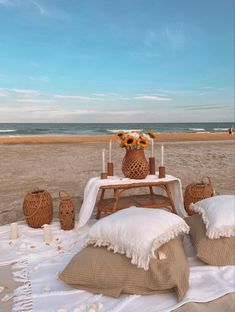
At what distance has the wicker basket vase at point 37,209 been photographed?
430 cm

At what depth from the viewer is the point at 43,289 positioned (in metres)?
2.62

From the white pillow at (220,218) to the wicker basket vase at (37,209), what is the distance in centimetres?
223

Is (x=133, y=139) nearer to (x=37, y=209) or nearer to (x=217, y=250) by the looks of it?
(x=37, y=209)

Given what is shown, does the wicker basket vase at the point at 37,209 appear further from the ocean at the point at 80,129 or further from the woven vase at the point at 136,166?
the ocean at the point at 80,129

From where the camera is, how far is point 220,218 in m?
2.79

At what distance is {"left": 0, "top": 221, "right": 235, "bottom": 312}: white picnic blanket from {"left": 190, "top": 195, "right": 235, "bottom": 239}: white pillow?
1.04 ft

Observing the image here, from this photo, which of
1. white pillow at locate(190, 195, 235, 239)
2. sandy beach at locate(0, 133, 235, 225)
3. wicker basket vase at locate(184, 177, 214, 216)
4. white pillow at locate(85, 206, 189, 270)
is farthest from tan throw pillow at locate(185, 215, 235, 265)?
sandy beach at locate(0, 133, 235, 225)

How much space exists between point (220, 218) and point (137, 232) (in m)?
0.76

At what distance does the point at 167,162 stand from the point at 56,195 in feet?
16.9

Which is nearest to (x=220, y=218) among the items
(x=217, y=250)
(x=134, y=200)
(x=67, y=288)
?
(x=217, y=250)

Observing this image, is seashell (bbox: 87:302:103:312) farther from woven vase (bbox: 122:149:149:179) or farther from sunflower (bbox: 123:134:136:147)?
sunflower (bbox: 123:134:136:147)

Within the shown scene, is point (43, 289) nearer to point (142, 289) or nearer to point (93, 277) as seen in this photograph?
point (93, 277)

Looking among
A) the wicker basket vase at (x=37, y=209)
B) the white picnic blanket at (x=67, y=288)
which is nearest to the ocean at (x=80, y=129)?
the wicker basket vase at (x=37, y=209)

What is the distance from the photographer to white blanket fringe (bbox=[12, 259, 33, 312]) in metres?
2.39
